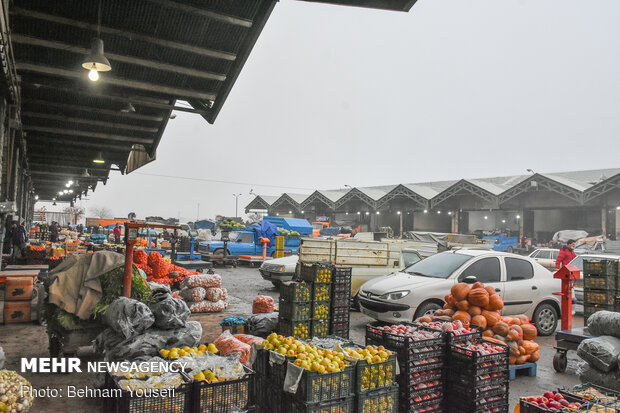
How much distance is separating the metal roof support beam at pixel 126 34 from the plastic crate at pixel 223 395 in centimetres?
480

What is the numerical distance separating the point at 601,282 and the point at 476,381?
15.2 ft

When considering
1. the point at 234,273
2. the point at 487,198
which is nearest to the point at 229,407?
the point at 234,273

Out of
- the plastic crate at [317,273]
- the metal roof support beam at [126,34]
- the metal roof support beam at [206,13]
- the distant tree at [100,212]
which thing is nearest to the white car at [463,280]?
the plastic crate at [317,273]

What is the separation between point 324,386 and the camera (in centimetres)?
349

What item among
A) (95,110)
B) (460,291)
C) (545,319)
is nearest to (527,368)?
(460,291)

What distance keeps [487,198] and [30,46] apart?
36.4 m

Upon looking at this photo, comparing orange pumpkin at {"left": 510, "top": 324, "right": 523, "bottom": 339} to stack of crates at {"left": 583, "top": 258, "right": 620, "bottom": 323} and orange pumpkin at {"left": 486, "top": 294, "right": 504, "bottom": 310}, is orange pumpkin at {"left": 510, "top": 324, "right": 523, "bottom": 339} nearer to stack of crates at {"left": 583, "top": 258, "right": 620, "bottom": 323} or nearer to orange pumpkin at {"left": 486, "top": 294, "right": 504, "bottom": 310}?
orange pumpkin at {"left": 486, "top": 294, "right": 504, "bottom": 310}

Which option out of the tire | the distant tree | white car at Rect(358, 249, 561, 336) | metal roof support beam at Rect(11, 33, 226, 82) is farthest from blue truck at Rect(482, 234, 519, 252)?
the distant tree

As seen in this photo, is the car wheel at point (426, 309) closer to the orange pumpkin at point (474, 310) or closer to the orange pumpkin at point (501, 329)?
the orange pumpkin at point (474, 310)

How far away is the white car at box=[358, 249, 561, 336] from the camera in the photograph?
302 inches

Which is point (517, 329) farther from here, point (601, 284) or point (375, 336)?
point (375, 336)

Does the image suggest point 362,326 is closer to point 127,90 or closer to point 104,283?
point 104,283

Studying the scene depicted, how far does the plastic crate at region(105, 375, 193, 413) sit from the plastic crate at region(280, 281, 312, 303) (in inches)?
135

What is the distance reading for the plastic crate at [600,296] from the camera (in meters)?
7.14
